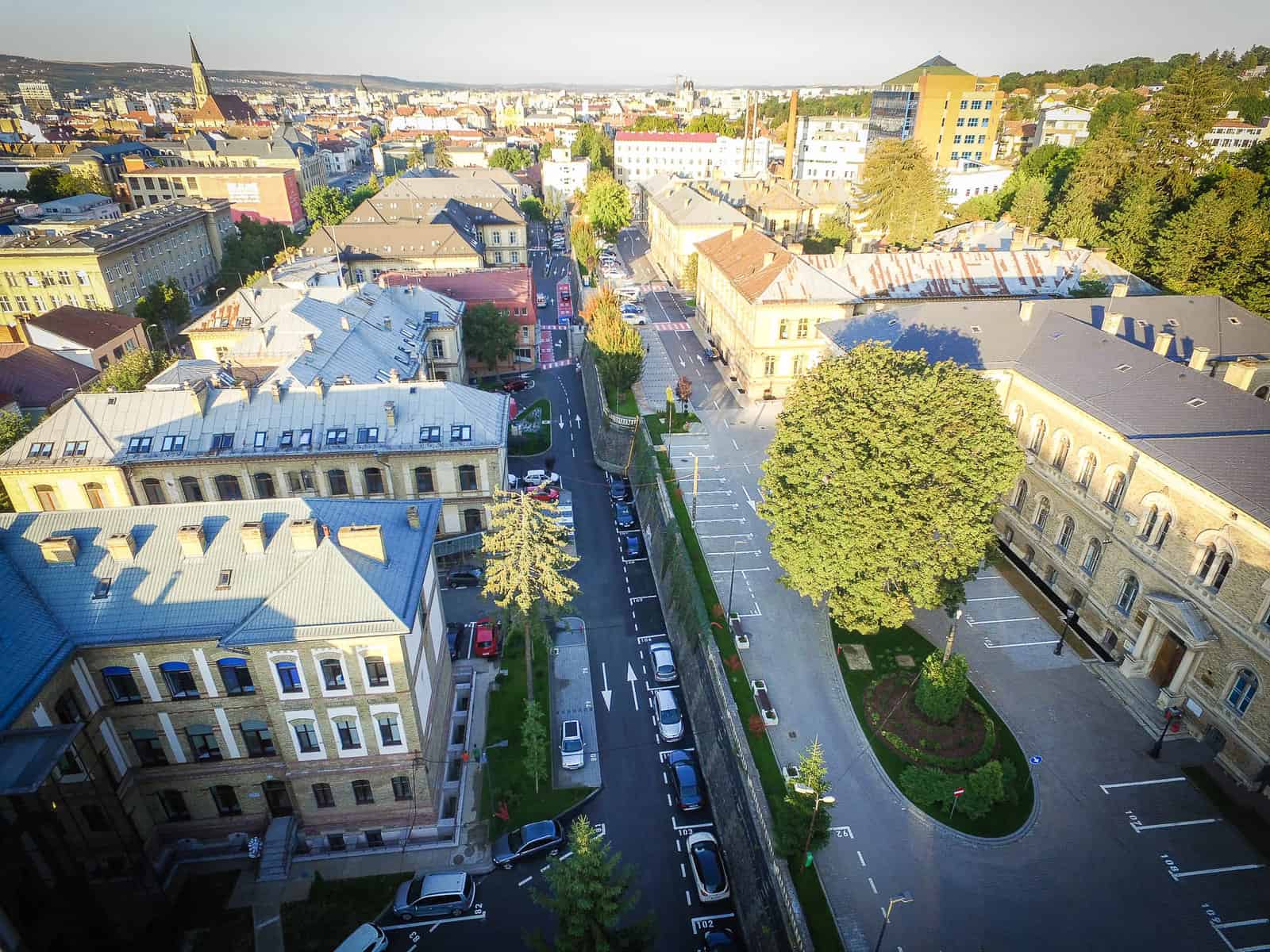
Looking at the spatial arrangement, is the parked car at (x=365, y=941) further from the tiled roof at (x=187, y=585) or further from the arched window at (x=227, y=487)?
the arched window at (x=227, y=487)

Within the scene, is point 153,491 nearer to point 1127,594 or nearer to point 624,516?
point 624,516

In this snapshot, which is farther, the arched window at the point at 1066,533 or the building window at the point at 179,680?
the arched window at the point at 1066,533

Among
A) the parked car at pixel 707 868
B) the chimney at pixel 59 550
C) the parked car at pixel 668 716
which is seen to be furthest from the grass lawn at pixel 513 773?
the chimney at pixel 59 550

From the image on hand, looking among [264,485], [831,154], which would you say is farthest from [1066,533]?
[831,154]

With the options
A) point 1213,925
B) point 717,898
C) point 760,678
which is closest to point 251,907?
point 717,898

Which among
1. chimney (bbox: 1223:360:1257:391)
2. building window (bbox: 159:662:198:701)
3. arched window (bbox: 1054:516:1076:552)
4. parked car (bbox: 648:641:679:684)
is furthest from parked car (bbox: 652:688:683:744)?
chimney (bbox: 1223:360:1257:391)

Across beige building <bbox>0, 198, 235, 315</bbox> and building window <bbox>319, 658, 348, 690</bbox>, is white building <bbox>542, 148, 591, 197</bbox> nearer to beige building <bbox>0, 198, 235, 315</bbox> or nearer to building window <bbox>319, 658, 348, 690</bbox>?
beige building <bbox>0, 198, 235, 315</bbox>
